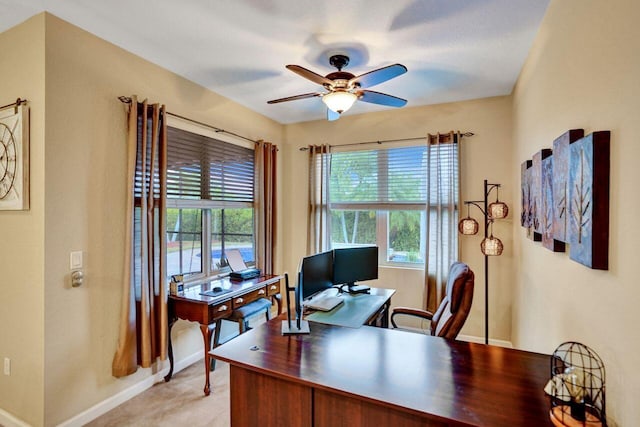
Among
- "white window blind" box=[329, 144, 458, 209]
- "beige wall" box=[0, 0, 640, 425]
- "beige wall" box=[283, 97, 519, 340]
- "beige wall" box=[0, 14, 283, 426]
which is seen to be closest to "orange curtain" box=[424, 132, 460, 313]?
"white window blind" box=[329, 144, 458, 209]

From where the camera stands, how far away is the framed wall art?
2129 millimetres

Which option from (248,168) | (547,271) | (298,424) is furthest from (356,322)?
(248,168)

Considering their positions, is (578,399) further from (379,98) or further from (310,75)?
(379,98)

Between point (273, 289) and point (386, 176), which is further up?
point (386, 176)

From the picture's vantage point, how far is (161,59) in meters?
2.70

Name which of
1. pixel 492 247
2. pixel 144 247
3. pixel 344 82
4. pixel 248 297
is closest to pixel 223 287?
pixel 248 297

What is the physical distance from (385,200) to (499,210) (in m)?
1.28

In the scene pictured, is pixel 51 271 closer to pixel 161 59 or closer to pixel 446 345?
pixel 161 59

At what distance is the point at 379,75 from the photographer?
222 centimetres

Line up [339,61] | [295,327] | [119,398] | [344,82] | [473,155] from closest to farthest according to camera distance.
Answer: [295,327] → [344,82] → [119,398] → [339,61] → [473,155]

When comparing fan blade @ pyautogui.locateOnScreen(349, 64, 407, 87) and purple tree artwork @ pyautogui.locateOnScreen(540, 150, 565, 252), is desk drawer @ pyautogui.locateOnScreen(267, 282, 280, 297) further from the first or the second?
purple tree artwork @ pyautogui.locateOnScreen(540, 150, 565, 252)

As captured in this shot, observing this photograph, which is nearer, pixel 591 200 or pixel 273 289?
pixel 591 200

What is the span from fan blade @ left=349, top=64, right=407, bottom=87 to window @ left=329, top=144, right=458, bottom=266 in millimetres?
1656

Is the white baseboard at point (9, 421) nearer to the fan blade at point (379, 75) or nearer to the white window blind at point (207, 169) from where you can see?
the white window blind at point (207, 169)
